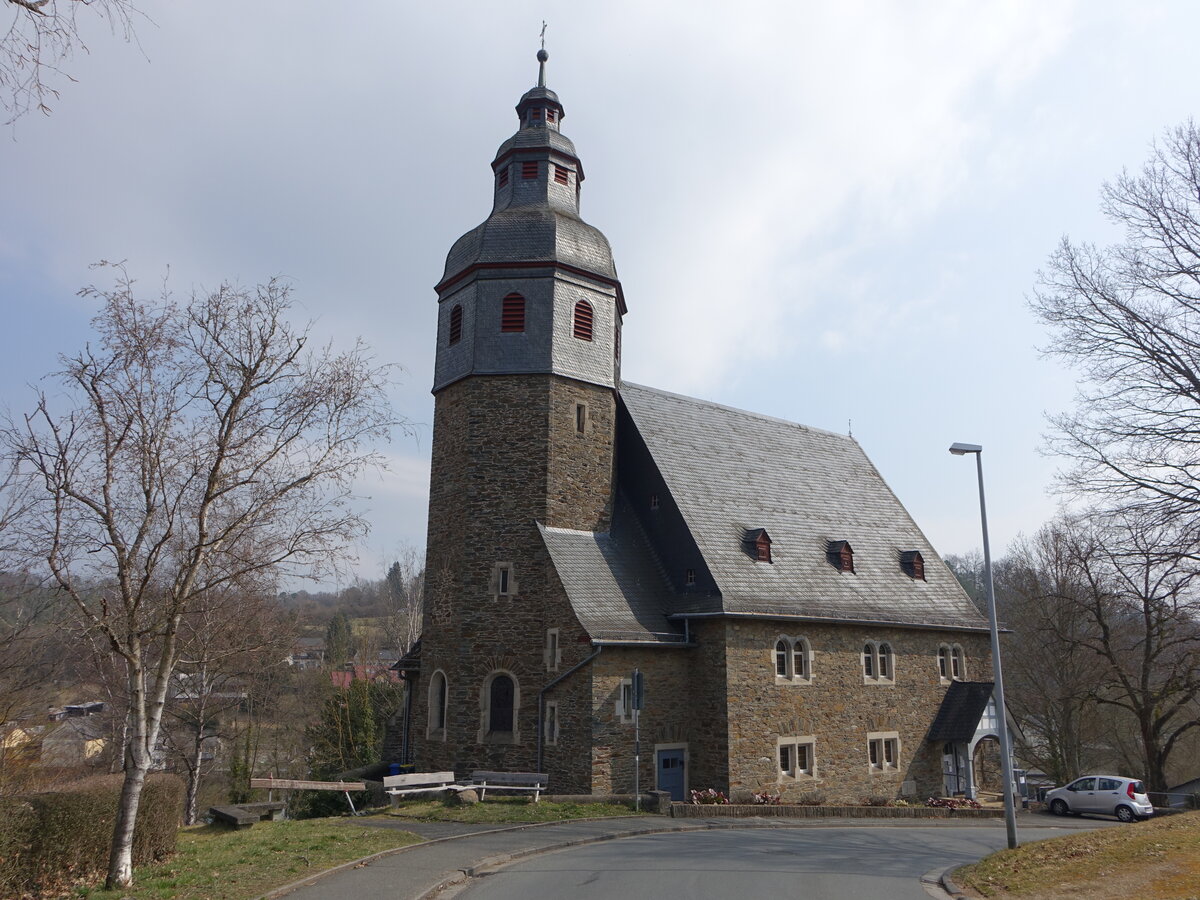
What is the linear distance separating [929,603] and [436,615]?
645 inches

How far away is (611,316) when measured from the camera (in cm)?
2469

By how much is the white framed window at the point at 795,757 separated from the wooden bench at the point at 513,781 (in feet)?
21.7

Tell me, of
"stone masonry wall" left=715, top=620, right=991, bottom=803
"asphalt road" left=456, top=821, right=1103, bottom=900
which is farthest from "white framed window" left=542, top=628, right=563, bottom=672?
"asphalt road" left=456, top=821, right=1103, bottom=900

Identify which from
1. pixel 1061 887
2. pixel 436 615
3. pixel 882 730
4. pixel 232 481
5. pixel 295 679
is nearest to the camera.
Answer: pixel 1061 887

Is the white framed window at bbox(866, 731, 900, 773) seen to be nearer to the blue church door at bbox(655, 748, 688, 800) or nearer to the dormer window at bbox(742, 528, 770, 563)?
the dormer window at bbox(742, 528, 770, 563)

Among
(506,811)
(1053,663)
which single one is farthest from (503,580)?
(1053,663)

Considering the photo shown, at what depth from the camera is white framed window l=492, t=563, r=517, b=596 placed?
21234 mm

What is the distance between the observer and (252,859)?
11484 millimetres

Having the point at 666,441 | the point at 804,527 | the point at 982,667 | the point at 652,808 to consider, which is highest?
the point at 666,441

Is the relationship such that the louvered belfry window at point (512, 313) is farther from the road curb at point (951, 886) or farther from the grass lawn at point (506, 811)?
the road curb at point (951, 886)

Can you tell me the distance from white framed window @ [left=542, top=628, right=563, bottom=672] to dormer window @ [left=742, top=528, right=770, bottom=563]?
6.47 meters

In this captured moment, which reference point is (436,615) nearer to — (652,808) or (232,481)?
(652,808)

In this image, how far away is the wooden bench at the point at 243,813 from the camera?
16.4 meters

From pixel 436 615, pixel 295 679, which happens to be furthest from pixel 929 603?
pixel 295 679
